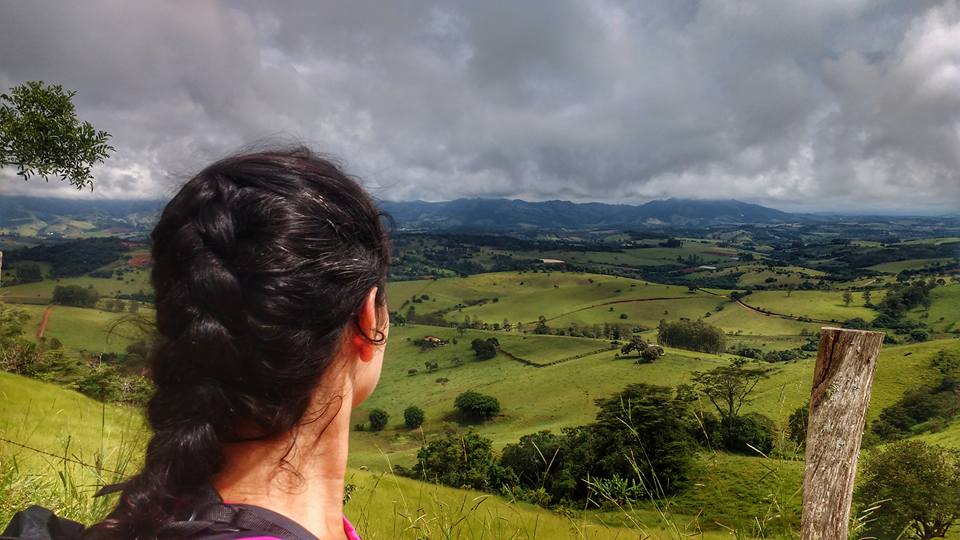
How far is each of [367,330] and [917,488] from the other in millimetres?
47024

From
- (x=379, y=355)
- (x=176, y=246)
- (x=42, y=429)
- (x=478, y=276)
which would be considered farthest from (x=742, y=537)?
(x=478, y=276)

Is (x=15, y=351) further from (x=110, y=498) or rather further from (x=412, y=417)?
(x=412, y=417)

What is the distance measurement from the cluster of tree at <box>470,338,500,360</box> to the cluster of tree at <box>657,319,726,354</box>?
34269mm

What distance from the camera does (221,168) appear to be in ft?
4.50

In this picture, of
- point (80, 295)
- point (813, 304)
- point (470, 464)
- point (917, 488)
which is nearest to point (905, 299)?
point (813, 304)

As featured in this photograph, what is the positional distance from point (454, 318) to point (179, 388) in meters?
139

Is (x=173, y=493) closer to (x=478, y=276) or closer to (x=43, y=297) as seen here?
(x=43, y=297)

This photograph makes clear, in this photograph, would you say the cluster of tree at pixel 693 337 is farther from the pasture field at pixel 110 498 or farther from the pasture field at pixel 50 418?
the pasture field at pixel 50 418

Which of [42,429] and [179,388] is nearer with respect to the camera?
[179,388]

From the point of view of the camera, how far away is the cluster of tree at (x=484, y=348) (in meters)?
107

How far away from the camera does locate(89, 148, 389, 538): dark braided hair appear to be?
47.5 inches

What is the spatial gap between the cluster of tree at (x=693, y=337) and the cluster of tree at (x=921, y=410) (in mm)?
33232

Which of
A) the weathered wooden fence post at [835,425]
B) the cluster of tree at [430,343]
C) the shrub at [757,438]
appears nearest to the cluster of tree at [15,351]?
the shrub at [757,438]

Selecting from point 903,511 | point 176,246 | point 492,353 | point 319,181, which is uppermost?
point 319,181
